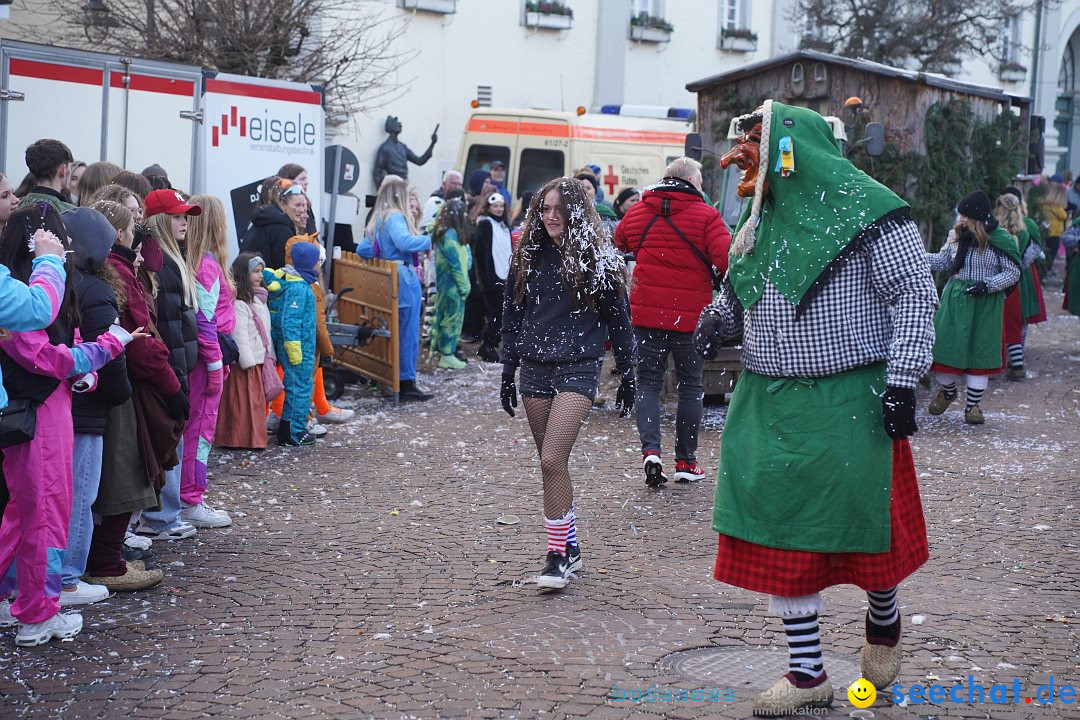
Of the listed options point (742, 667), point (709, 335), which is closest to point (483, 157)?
point (709, 335)

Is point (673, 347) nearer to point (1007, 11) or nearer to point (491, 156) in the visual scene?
point (491, 156)

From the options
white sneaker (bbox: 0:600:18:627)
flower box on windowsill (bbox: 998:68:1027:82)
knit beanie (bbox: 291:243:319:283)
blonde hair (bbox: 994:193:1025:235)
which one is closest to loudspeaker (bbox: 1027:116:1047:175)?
blonde hair (bbox: 994:193:1025:235)

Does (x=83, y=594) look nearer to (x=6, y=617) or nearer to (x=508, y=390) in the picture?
(x=6, y=617)

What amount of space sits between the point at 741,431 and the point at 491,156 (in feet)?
47.9

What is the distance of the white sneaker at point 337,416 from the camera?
11.2 m

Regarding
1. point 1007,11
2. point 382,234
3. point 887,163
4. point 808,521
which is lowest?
point 808,521

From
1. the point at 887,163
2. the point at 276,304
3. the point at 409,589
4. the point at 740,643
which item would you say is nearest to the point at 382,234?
the point at 276,304

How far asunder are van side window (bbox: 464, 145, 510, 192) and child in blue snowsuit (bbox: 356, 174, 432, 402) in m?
6.57

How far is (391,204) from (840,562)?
26.7ft

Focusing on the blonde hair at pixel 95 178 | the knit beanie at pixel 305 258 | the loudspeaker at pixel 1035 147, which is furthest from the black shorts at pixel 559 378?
the loudspeaker at pixel 1035 147

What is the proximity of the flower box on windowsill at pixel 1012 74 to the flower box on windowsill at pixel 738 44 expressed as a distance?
9.41 m

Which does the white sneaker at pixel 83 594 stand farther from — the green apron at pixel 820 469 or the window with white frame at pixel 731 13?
the window with white frame at pixel 731 13

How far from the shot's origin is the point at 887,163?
13141 mm

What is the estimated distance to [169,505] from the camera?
23.9ft
